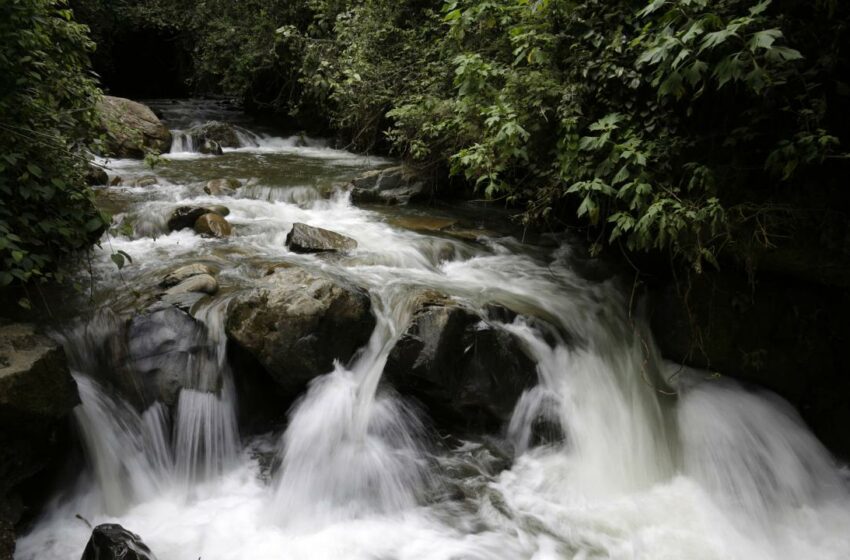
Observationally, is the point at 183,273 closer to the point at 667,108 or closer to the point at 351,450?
the point at 351,450

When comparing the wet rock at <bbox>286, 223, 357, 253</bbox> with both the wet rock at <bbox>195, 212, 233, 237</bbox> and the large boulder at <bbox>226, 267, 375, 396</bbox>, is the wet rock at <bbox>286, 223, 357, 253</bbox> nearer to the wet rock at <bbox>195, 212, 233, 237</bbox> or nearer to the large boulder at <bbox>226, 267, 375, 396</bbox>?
the wet rock at <bbox>195, 212, 233, 237</bbox>

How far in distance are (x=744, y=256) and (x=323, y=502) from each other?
378 centimetres

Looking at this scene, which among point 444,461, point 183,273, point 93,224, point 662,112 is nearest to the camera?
point 93,224

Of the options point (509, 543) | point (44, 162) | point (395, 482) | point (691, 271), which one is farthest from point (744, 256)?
point (44, 162)

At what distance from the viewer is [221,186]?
766 centimetres

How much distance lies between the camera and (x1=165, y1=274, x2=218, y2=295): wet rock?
173 inches

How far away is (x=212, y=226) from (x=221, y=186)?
181cm

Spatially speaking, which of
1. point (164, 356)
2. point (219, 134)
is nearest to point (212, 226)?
point (164, 356)

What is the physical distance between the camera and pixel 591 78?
15.0 feet

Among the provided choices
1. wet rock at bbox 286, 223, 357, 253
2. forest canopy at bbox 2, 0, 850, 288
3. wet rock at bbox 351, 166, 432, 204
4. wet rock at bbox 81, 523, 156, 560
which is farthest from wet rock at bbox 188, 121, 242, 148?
wet rock at bbox 81, 523, 156, 560

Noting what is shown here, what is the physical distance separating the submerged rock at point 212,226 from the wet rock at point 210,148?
15.6 feet

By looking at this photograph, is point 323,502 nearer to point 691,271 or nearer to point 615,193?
point 615,193

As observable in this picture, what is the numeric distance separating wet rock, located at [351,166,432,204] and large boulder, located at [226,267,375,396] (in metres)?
3.64

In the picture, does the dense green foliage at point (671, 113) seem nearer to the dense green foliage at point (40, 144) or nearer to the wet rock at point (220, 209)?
the wet rock at point (220, 209)
